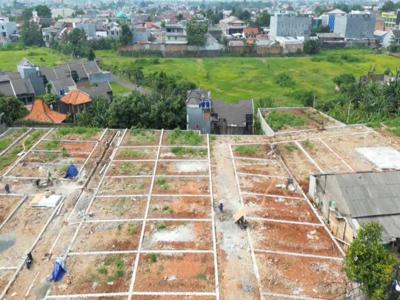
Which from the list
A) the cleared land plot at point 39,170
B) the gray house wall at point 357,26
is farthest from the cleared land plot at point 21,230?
the gray house wall at point 357,26

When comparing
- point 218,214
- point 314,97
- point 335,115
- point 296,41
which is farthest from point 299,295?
point 296,41

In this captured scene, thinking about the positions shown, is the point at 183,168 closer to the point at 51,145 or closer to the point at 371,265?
the point at 51,145

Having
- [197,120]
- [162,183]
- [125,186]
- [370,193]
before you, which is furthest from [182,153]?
[370,193]

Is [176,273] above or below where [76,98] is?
below

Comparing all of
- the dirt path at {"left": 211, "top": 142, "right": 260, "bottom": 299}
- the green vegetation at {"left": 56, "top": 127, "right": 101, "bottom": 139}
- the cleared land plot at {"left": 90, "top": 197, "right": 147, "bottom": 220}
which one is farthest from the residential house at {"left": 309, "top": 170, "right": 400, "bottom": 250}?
the green vegetation at {"left": 56, "top": 127, "right": 101, "bottom": 139}

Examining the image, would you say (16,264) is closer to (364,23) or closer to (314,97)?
(314,97)

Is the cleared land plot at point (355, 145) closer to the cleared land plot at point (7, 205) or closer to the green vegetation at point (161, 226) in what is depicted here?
the green vegetation at point (161, 226)

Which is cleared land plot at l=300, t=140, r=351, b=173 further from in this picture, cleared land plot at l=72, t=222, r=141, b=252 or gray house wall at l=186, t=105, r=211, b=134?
cleared land plot at l=72, t=222, r=141, b=252

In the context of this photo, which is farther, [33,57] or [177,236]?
A: [33,57]
